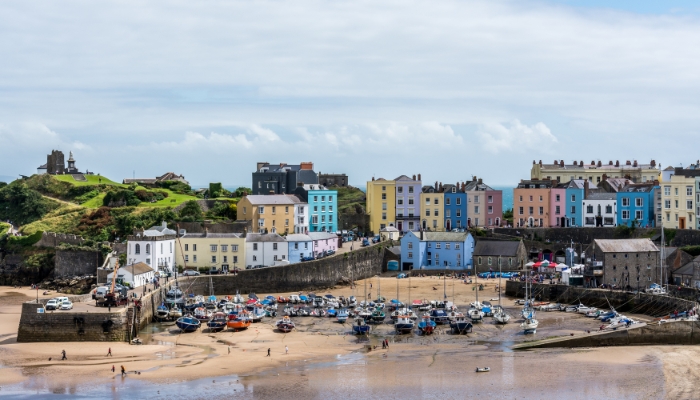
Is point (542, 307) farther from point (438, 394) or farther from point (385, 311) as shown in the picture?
point (438, 394)

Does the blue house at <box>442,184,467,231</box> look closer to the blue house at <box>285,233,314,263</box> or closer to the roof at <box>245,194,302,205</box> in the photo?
the roof at <box>245,194,302,205</box>

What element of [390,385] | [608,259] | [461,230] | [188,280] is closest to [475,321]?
[608,259]

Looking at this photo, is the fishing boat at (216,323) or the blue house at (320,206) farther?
the blue house at (320,206)

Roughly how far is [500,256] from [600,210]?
44.2 ft

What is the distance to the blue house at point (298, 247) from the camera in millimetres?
68875

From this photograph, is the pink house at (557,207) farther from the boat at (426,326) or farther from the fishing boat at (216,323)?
the fishing boat at (216,323)

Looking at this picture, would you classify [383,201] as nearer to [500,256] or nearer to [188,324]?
[500,256]

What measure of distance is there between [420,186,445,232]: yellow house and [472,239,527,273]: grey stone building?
10.9m

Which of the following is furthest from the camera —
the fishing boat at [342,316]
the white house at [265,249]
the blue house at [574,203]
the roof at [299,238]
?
the blue house at [574,203]

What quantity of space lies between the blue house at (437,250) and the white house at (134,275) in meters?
20.3

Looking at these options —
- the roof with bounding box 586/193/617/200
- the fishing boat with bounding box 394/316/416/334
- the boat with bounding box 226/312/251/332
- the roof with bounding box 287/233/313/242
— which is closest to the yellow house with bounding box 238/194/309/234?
the roof with bounding box 287/233/313/242

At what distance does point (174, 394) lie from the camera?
36.6m

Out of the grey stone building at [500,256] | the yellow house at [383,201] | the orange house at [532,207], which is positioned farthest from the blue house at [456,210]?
the grey stone building at [500,256]

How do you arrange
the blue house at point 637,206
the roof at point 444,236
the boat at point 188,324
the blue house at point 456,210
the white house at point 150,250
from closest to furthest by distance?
the boat at point 188,324, the white house at point 150,250, the roof at point 444,236, the blue house at point 637,206, the blue house at point 456,210
